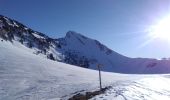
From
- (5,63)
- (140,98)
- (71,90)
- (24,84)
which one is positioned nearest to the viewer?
(140,98)

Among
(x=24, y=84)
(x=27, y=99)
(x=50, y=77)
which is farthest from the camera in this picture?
(x=50, y=77)

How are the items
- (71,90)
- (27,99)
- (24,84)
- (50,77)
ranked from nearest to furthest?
(27,99)
(71,90)
(24,84)
(50,77)

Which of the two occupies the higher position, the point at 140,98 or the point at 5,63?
the point at 5,63

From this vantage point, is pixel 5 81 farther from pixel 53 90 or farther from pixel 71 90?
pixel 71 90

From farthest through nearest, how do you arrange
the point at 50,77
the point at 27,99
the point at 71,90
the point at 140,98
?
the point at 50,77
the point at 71,90
the point at 27,99
the point at 140,98

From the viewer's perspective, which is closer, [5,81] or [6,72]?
[5,81]

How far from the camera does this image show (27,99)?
39250 millimetres

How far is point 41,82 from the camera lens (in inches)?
2090

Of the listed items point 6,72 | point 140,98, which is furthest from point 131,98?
point 6,72

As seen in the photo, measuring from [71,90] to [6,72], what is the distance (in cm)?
2329

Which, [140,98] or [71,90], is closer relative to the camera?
[140,98]

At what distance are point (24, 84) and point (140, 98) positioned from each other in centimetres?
2780

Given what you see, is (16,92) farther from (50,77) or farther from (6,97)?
(50,77)

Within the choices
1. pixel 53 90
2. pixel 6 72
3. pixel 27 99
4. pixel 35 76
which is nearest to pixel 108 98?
pixel 27 99
